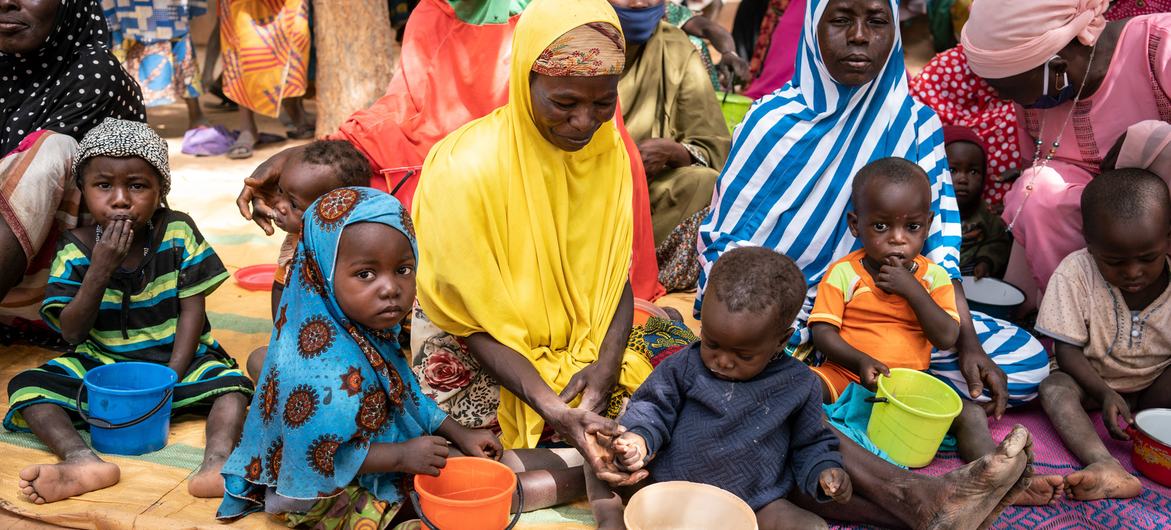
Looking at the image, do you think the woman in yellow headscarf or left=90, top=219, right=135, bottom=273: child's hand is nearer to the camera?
the woman in yellow headscarf

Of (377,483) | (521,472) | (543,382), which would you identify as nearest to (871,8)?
(543,382)

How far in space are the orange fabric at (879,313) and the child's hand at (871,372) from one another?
163 mm

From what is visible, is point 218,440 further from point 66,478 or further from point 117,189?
point 117,189

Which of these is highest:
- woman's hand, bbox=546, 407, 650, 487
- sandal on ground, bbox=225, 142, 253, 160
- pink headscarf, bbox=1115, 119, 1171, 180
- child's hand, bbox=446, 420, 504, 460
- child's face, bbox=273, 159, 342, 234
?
pink headscarf, bbox=1115, 119, 1171, 180

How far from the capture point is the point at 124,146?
3.05 metres

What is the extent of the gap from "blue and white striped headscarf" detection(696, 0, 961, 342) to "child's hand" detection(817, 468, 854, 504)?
1.07 meters

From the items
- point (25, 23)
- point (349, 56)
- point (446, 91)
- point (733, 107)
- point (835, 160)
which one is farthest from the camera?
point (349, 56)

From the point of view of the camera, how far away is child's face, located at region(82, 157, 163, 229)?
3059 millimetres

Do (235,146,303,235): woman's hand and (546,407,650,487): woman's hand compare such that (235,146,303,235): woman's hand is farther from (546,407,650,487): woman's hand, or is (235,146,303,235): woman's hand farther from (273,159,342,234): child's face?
(546,407,650,487): woman's hand

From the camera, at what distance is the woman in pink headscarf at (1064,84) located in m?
3.58

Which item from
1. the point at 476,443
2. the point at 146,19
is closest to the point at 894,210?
the point at 476,443

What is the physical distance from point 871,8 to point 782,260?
4.38 ft

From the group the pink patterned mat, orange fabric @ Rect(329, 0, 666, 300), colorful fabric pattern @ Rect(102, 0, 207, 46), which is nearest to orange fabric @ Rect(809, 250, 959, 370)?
the pink patterned mat

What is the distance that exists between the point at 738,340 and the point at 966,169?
2.33 meters
